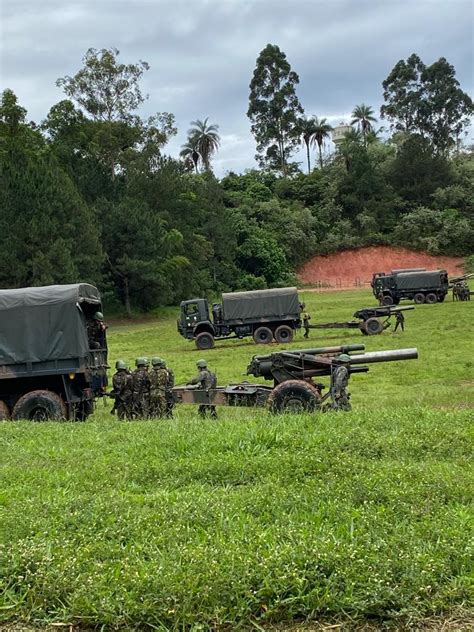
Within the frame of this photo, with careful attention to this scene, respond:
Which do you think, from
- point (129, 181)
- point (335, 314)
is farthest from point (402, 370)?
point (129, 181)

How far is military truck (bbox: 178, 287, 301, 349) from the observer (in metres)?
28.8

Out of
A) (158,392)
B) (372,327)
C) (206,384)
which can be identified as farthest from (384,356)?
(372,327)

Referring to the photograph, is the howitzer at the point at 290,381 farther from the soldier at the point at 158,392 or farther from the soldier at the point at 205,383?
the soldier at the point at 158,392

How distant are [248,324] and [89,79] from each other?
3399 centimetres

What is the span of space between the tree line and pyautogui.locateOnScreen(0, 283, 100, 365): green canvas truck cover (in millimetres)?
25316

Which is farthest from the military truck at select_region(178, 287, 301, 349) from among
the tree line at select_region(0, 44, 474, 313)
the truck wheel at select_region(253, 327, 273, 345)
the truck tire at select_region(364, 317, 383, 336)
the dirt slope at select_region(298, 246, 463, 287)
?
the dirt slope at select_region(298, 246, 463, 287)

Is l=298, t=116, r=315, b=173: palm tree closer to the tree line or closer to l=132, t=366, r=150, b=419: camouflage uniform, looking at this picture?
the tree line

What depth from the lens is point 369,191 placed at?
6969 centimetres

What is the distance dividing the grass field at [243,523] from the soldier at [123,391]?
2.70 m

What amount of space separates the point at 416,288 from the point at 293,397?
→ 32.8 metres

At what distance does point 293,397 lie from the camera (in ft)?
35.7

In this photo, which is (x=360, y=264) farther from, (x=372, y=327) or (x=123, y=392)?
(x=123, y=392)

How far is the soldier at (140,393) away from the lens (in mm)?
11414

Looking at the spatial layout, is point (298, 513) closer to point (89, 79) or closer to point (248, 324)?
point (248, 324)
